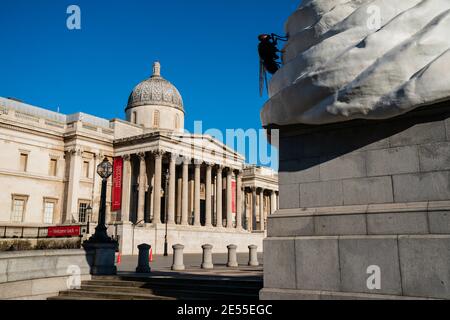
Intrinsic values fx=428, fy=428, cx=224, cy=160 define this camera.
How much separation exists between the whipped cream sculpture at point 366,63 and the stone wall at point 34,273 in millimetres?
8246

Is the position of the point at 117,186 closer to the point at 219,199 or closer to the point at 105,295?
the point at 219,199

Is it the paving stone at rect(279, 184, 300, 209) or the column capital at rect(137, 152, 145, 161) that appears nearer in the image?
the paving stone at rect(279, 184, 300, 209)

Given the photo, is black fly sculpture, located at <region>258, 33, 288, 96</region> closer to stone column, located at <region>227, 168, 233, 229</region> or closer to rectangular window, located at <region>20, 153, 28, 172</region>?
rectangular window, located at <region>20, 153, 28, 172</region>

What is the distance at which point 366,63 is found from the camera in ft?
25.1

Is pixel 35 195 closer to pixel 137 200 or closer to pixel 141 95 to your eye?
pixel 137 200

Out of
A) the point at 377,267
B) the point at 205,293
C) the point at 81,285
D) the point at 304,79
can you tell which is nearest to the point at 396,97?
the point at 304,79

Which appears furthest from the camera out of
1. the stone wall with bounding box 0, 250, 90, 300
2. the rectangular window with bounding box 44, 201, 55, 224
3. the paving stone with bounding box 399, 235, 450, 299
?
the rectangular window with bounding box 44, 201, 55, 224

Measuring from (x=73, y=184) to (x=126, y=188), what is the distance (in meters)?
6.09

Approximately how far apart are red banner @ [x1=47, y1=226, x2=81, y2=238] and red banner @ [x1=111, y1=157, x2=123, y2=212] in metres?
9.87

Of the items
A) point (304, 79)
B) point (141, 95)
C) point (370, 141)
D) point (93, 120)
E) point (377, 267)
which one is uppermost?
point (141, 95)

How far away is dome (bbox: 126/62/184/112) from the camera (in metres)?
61.9

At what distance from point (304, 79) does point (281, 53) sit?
6.50ft

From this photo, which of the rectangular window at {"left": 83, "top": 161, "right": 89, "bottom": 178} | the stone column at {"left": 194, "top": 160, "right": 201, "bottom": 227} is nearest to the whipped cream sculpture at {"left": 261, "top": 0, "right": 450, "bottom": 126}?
the stone column at {"left": 194, "top": 160, "right": 201, "bottom": 227}

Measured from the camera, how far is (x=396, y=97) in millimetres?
7273
